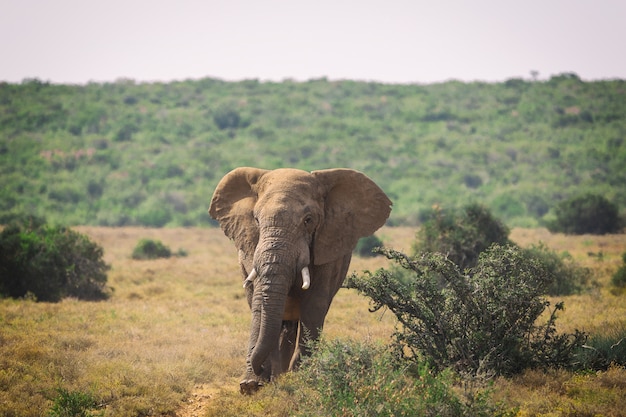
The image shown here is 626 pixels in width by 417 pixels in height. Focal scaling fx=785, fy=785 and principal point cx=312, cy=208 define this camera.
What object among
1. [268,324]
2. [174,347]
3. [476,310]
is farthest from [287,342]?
[476,310]

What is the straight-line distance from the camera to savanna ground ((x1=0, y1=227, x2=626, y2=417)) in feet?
28.7

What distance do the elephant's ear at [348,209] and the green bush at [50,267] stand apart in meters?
9.09

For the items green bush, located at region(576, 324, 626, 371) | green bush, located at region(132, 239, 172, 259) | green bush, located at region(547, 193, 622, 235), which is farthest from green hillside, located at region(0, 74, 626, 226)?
green bush, located at region(576, 324, 626, 371)

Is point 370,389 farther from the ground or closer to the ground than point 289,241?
closer to the ground

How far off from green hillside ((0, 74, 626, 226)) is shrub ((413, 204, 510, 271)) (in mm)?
22675

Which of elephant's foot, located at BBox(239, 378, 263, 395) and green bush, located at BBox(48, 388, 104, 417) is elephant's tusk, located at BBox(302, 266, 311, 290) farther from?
green bush, located at BBox(48, 388, 104, 417)

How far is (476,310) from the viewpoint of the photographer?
929 centimetres

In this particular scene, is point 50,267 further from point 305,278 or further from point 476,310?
point 476,310

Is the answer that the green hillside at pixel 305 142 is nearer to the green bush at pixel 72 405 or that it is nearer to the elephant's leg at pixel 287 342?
the elephant's leg at pixel 287 342

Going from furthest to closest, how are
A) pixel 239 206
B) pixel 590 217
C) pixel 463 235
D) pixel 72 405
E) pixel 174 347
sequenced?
pixel 590 217 → pixel 463 235 → pixel 174 347 → pixel 239 206 → pixel 72 405

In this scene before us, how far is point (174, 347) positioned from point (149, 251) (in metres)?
15.2

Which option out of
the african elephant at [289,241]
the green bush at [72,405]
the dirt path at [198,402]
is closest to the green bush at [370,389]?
the african elephant at [289,241]

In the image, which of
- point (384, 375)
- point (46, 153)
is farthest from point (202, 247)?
point (46, 153)

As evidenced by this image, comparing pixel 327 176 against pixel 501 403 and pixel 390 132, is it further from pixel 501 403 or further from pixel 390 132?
pixel 390 132
